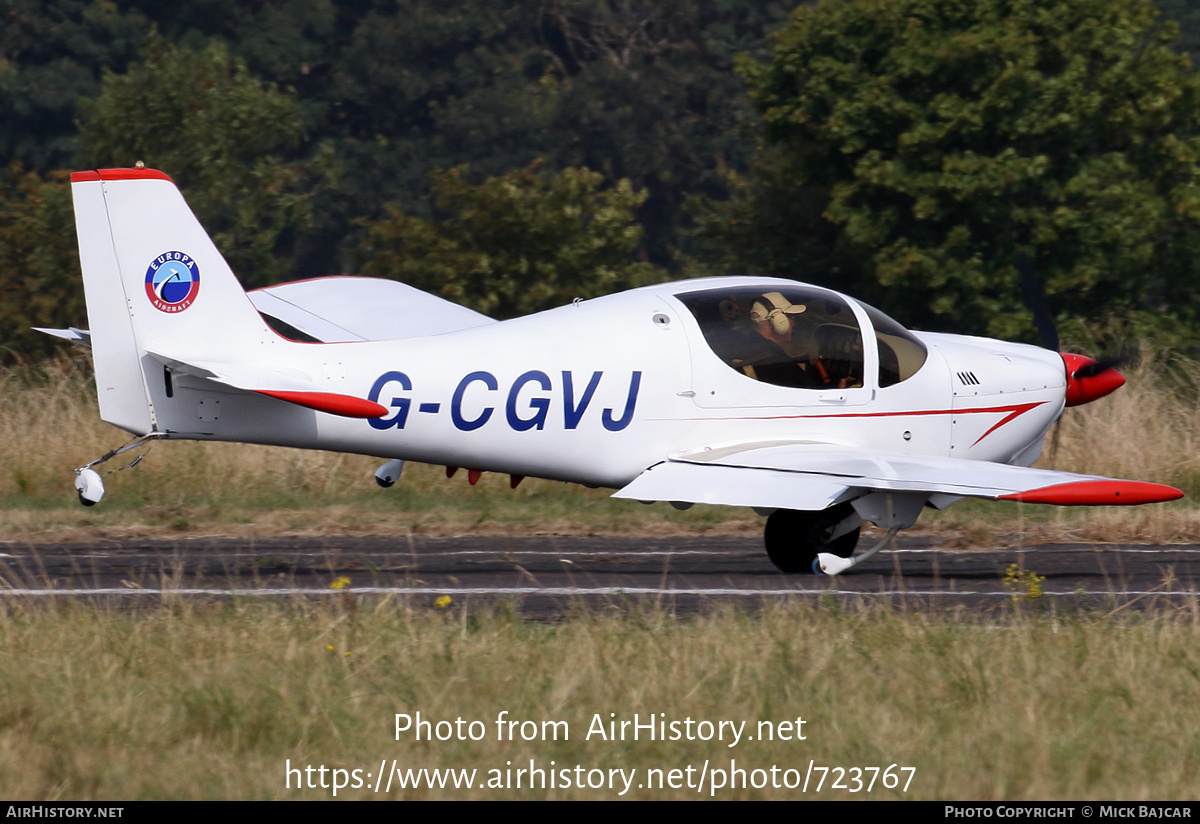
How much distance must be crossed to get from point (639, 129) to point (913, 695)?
3630 centimetres

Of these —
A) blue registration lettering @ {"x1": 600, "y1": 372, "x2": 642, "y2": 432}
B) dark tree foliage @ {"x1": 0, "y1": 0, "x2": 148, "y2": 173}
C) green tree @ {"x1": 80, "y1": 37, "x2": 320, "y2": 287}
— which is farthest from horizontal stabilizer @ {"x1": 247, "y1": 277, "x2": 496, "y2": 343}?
dark tree foliage @ {"x1": 0, "y1": 0, "x2": 148, "y2": 173}

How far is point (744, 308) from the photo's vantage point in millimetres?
10398

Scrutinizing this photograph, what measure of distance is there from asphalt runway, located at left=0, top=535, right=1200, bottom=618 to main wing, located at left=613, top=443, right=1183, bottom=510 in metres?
0.58

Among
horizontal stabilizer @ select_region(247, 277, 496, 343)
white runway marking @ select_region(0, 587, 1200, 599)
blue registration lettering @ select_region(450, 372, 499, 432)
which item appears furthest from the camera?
horizontal stabilizer @ select_region(247, 277, 496, 343)

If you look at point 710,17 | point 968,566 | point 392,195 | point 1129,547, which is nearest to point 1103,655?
point 968,566

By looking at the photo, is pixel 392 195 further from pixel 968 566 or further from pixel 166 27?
pixel 968 566

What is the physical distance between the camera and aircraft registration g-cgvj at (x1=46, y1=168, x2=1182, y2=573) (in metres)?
9.55

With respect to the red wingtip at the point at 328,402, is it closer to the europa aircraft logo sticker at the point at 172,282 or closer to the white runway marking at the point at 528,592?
the europa aircraft logo sticker at the point at 172,282

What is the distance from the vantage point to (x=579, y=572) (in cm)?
1077

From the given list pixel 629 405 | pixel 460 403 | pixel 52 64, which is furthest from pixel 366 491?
pixel 52 64

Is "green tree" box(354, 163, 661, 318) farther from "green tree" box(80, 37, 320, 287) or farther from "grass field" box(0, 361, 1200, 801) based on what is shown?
"grass field" box(0, 361, 1200, 801)

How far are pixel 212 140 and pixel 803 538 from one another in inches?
799

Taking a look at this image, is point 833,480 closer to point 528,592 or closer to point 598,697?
point 528,592

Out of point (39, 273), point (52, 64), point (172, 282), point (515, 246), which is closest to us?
point (172, 282)
